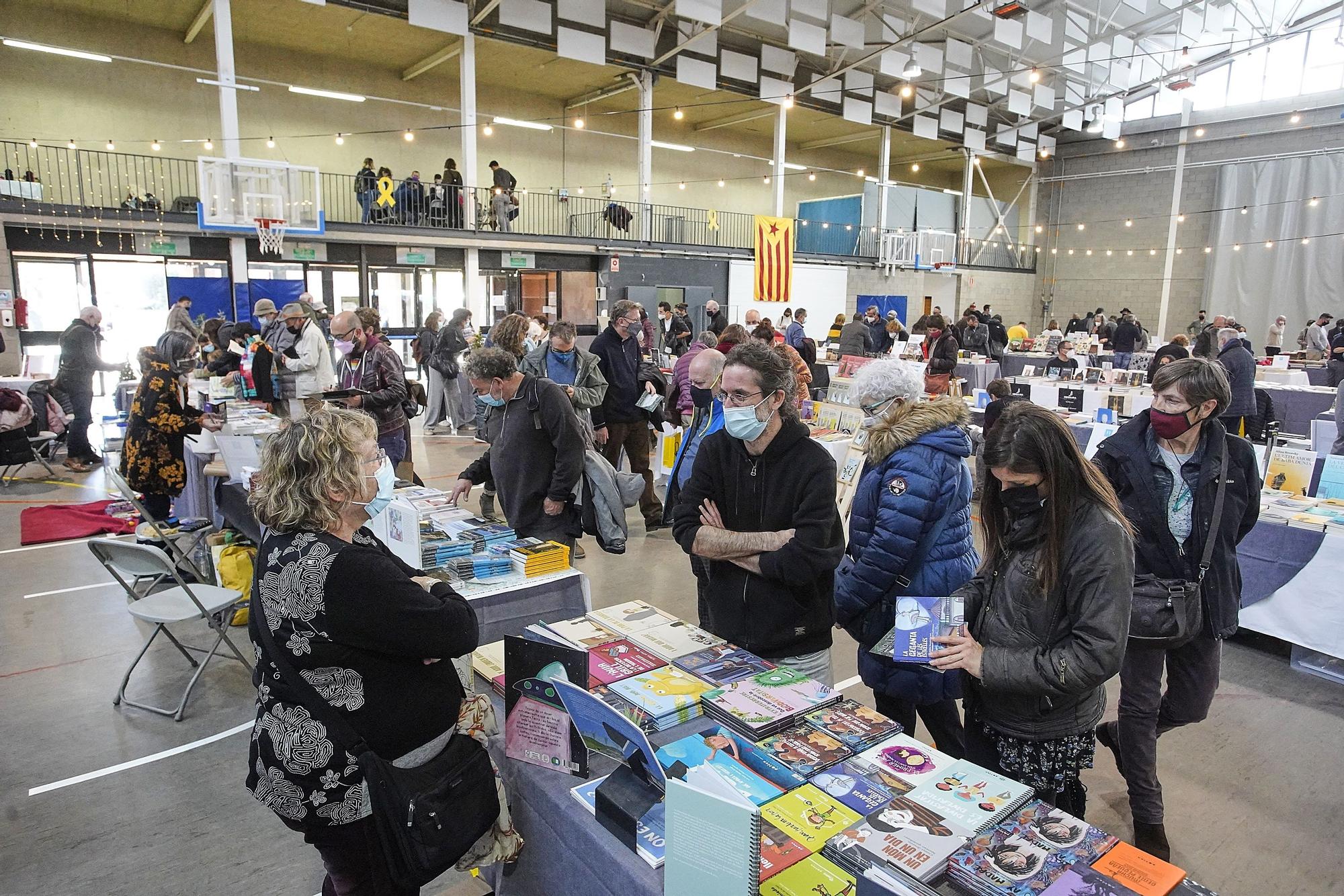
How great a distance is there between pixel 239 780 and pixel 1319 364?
16365 millimetres

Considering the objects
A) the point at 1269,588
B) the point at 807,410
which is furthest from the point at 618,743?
the point at 807,410

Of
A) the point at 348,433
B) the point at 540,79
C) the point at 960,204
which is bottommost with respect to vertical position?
the point at 348,433

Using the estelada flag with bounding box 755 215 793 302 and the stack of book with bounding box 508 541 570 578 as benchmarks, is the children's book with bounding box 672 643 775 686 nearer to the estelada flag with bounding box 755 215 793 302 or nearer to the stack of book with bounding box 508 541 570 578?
the stack of book with bounding box 508 541 570 578

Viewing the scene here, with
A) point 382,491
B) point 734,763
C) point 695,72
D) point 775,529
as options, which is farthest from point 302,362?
point 695,72

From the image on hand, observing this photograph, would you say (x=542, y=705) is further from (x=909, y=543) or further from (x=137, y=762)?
(x=137, y=762)

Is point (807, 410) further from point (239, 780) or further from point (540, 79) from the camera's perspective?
point (540, 79)

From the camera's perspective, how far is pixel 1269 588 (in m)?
4.01

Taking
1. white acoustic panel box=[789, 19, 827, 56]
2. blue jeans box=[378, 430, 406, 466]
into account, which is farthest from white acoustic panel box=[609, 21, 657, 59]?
blue jeans box=[378, 430, 406, 466]

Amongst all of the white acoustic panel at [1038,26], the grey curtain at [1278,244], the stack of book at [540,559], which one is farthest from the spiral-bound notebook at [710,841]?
the grey curtain at [1278,244]

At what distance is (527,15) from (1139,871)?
1477 cm

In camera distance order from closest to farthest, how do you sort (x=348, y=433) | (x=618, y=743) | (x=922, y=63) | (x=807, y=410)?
(x=618, y=743) < (x=348, y=433) < (x=807, y=410) < (x=922, y=63)

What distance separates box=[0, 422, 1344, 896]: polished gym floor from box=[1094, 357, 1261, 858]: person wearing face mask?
409mm

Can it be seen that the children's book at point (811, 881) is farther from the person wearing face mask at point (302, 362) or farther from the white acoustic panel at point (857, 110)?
the white acoustic panel at point (857, 110)

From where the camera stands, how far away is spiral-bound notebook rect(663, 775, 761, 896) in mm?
1067
